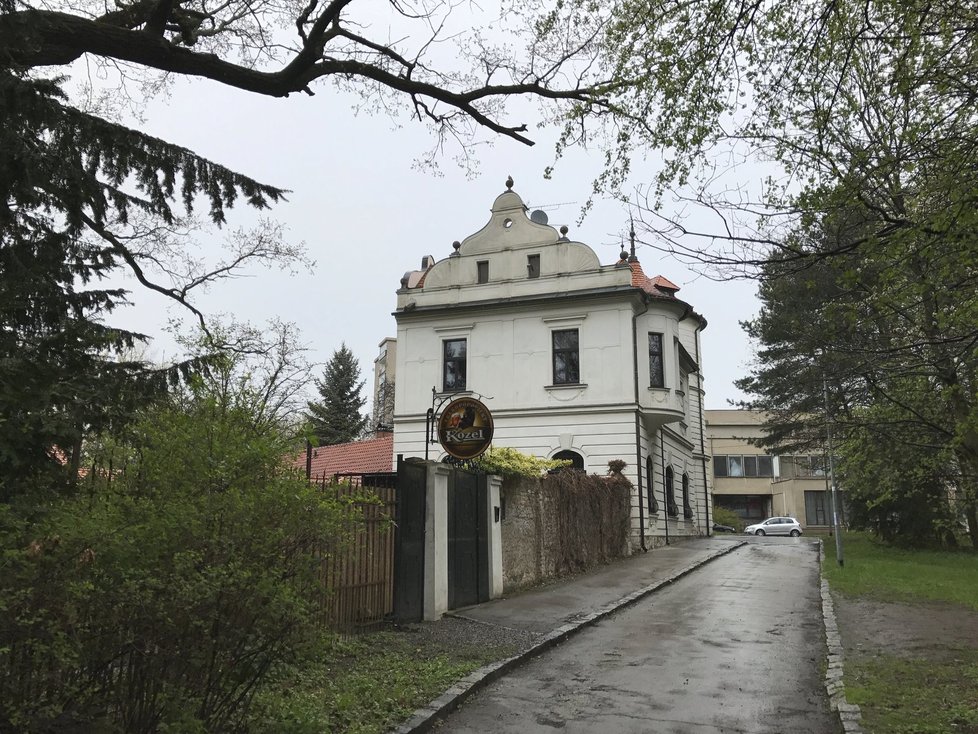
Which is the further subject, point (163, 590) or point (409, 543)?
point (409, 543)

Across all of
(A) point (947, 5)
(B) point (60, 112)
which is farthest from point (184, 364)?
(A) point (947, 5)

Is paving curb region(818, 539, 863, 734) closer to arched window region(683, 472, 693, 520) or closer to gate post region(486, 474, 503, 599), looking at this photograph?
gate post region(486, 474, 503, 599)

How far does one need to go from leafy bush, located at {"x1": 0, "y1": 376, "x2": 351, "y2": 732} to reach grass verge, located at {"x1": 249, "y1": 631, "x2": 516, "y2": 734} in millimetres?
518

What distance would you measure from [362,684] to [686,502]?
28.1m

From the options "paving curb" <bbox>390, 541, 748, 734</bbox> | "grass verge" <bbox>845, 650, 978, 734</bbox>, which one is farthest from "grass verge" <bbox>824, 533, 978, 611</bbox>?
"grass verge" <bbox>845, 650, 978, 734</bbox>

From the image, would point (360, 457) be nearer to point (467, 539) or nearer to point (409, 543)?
point (467, 539)

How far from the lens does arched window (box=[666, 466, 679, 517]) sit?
3009 cm

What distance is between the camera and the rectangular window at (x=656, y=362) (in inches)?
1110

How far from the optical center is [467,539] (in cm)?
1320

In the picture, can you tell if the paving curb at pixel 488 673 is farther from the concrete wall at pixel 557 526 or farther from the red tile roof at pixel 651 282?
the red tile roof at pixel 651 282

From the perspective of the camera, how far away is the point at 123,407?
6609mm

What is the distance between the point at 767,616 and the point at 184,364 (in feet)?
32.1

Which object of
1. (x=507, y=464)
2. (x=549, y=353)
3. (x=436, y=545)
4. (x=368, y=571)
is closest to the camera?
(x=368, y=571)

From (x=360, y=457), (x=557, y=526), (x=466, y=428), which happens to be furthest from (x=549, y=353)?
(x=466, y=428)
